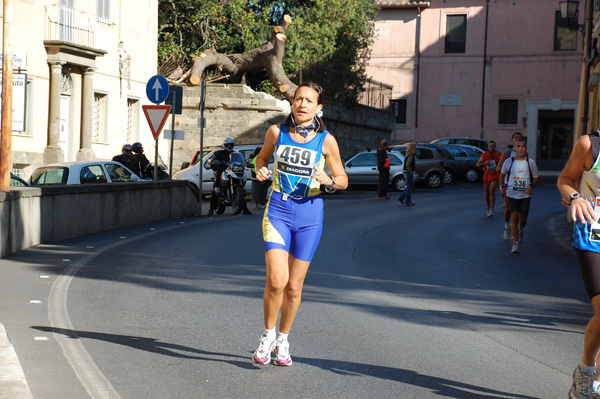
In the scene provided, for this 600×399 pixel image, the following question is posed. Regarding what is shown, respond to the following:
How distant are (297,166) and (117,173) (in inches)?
528

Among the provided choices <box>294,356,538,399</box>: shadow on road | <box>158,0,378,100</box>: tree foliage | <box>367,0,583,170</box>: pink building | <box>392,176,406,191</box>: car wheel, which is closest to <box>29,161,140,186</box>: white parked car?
<box>294,356,538,399</box>: shadow on road

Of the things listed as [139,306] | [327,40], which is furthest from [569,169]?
[327,40]

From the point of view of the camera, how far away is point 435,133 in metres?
50.3

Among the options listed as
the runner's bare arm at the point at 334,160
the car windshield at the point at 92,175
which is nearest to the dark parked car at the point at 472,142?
the car windshield at the point at 92,175

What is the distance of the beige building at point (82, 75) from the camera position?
26.1 metres

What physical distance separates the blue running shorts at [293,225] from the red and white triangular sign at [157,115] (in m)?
13.0

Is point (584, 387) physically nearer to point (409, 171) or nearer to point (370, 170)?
point (409, 171)

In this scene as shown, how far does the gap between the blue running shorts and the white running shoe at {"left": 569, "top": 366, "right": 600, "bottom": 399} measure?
1782mm

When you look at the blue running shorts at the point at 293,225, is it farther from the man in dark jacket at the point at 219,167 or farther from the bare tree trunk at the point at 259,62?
the bare tree trunk at the point at 259,62

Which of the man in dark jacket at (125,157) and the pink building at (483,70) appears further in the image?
the pink building at (483,70)

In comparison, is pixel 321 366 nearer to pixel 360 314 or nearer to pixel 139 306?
pixel 360 314

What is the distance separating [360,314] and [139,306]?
6.63 ft

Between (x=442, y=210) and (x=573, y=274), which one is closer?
(x=573, y=274)

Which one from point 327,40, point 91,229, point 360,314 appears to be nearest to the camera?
point 360,314
